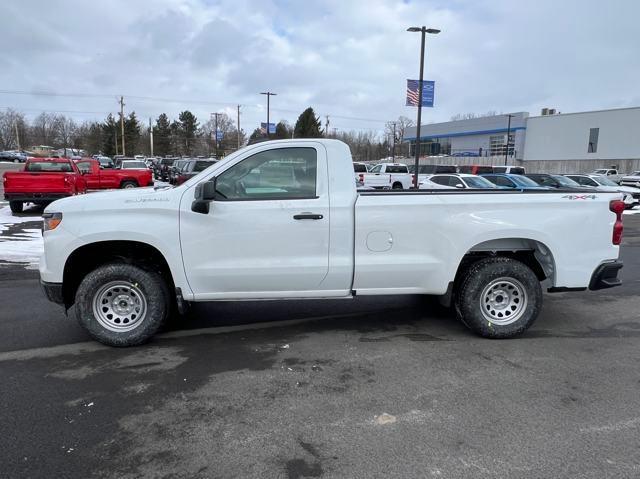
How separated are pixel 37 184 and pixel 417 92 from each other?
14797mm

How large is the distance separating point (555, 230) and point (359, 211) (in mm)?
2026

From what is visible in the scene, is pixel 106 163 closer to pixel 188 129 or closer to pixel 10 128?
pixel 188 129

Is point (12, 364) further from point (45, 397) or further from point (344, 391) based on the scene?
point (344, 391)

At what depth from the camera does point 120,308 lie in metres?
4.83

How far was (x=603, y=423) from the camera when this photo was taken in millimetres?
3416

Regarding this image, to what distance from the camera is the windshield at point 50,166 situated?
51.7 feet

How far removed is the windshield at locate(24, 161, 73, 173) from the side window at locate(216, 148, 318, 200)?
1382 centimetres

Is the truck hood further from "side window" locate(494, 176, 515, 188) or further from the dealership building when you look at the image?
the dealership building

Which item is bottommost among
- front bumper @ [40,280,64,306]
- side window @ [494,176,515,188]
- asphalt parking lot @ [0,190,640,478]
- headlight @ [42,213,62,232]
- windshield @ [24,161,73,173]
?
asphalt parking lot @ [0,190,640,478]

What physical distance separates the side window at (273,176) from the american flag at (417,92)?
17.2m

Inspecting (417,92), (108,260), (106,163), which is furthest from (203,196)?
(106,163)

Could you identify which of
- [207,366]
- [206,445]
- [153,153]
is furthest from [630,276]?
[153,153]

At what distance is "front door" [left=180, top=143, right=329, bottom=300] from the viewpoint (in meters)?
4.60

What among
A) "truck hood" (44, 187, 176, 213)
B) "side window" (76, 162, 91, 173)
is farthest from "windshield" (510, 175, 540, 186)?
"truck hood" (44, 187, 176, 213)
